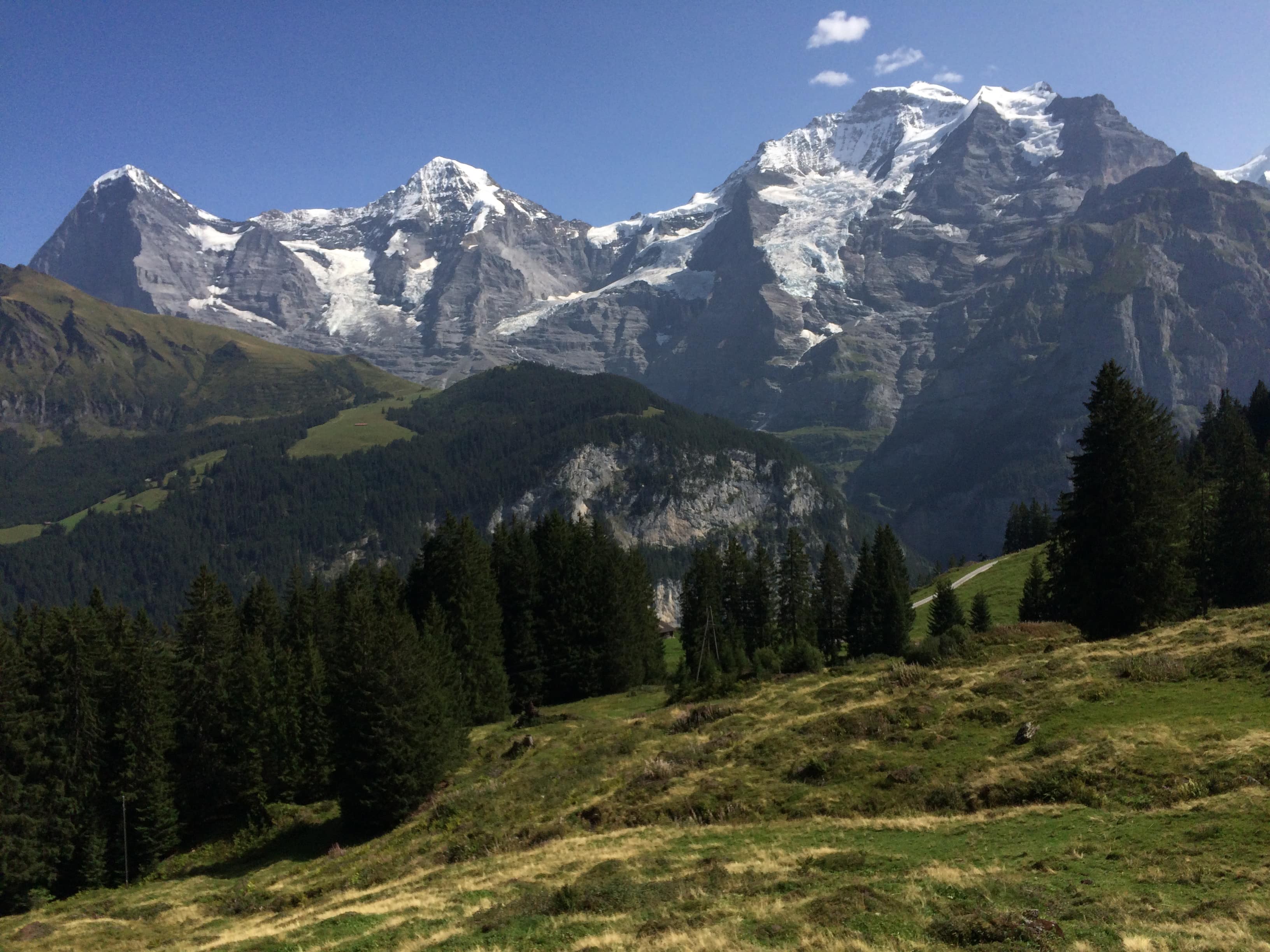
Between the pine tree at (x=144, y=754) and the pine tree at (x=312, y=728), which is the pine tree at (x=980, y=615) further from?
the pine tree at (x=144, y=754)

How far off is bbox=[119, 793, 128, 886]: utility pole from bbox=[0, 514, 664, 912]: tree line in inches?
10.2

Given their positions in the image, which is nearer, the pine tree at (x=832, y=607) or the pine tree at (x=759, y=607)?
the pine tree at (x=832, y=607)

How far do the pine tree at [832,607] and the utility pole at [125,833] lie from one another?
72.0 meters

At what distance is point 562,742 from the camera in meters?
52.7

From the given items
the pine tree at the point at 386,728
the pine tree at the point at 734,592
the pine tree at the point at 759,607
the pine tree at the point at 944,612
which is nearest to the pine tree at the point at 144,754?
the pine tree at the point at 386,728

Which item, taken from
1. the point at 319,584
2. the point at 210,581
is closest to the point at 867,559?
the point at 319,584

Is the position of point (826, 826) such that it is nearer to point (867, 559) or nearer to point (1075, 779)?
point (1075, 779)

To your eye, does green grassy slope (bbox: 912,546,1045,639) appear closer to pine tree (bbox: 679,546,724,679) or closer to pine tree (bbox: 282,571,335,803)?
pine tree (bbox: 679,546,724,679)

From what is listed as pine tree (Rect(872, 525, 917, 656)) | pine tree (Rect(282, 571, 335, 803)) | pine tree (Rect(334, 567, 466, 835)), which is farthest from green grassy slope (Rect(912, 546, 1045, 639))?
pine tree (Rect(282, 571, 335, 803))

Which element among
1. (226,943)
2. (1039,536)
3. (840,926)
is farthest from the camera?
(1039,536)

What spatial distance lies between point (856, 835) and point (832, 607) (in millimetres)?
82444

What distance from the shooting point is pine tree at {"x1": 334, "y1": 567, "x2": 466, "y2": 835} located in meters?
49.2

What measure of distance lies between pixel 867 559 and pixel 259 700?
66.3 meters

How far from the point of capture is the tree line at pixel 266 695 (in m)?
52.5
